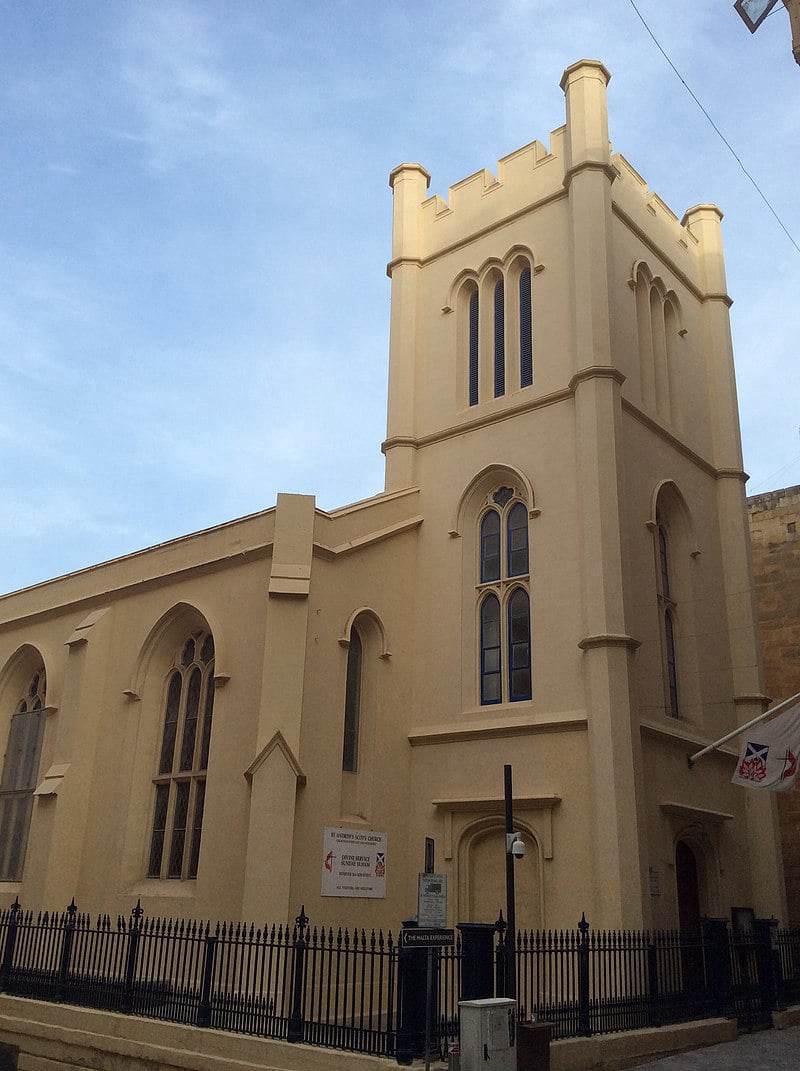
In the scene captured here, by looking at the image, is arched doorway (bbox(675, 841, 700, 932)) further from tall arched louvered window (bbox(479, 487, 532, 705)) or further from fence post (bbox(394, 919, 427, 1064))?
fence post (bbox(394, 919, 427, 1064))

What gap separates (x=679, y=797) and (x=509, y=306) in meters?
10.9

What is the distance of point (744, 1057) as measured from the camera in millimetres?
12312

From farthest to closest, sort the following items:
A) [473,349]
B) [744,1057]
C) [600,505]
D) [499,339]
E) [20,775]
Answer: [20,775] → [473,349] → [499,339] → [600,505] → [744,1057]

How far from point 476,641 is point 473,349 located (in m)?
7.02

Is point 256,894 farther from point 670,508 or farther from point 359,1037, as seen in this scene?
point 670,508

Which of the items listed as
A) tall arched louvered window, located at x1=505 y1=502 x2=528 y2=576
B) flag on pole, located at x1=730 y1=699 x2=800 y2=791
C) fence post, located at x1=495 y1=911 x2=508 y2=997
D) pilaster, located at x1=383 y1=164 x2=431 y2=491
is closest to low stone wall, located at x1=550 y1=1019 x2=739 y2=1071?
fence post, located at x1=495 y1=911 x2=508 y2=997

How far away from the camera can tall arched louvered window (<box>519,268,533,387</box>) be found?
819 inches

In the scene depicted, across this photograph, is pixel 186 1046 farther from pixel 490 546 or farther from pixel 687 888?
pixel 490 546

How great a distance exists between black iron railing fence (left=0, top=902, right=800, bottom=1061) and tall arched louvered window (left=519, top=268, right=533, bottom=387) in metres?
11.1

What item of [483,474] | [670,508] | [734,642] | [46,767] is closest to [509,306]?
[483,474]

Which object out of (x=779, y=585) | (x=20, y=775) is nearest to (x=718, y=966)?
(x=779, y=585)

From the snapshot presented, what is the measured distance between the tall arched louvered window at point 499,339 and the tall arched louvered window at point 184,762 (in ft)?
26.8

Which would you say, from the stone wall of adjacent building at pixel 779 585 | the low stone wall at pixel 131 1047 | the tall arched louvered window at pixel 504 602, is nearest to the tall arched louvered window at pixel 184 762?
the low stone wall at pixel 131 1047

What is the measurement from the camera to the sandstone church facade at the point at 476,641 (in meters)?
16.5
